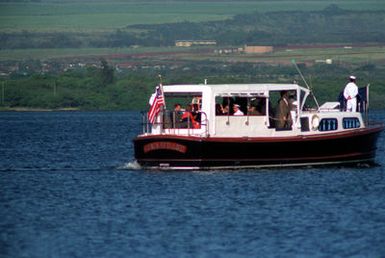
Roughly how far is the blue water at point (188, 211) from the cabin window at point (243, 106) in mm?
1956

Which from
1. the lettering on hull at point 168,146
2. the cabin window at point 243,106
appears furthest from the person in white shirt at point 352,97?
the lettering on hull at point 168,146

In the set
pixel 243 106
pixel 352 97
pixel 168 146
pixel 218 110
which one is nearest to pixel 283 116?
pixel 243 106

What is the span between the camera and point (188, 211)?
40062mm

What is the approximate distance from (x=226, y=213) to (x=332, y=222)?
128 inches

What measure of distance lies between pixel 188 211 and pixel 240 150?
9029mm

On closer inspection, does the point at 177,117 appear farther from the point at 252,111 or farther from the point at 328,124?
the point at 328,124

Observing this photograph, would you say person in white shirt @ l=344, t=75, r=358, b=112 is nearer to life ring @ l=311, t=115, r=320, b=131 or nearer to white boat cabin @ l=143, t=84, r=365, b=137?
white boat cabin @ l=143, t=84, r=365, b=137

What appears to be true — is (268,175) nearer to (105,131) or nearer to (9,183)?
(9,183)

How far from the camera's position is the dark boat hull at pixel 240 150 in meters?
48.2

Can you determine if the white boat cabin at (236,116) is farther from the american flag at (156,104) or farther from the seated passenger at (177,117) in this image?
the american flag at (156,104)

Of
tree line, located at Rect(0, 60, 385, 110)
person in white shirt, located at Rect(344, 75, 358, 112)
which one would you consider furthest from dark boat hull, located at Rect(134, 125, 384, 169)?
tree line, located at Rect(0, 60, 385, 110)

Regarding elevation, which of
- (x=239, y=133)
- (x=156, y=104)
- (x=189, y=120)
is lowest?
(x=239, y=133)

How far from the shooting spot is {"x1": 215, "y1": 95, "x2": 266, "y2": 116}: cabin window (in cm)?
4925

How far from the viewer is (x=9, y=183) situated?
4862 centimetres
